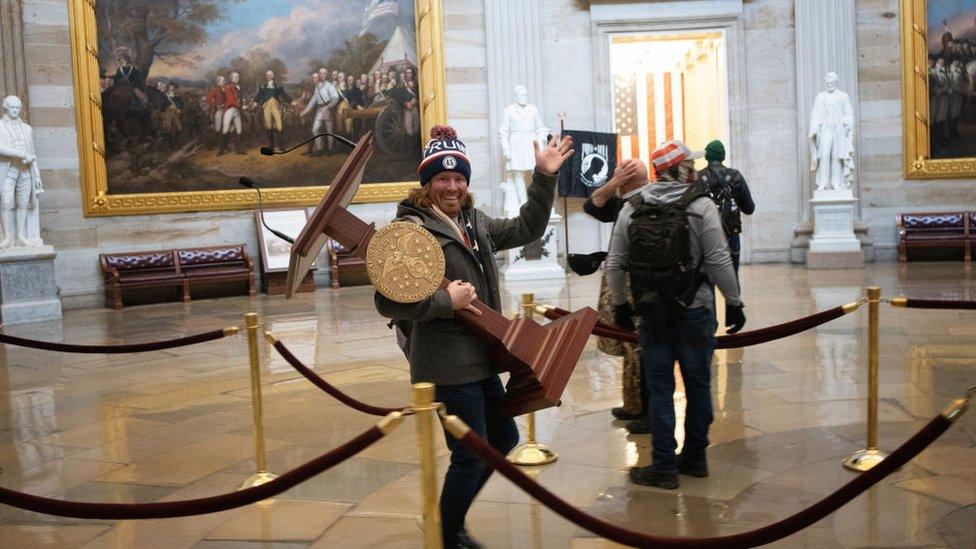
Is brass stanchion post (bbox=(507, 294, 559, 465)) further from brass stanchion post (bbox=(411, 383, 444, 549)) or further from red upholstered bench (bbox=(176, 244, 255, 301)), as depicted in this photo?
red upholstered bench (bbox=(176, 244, 255, 301))

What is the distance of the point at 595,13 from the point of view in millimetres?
16703

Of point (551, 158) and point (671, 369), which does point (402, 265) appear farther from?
point (671, 369)

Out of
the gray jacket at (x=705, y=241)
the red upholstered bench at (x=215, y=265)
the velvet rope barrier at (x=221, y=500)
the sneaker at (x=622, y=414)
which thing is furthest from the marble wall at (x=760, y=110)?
the velvet rope barrier at (x=221, y=500)

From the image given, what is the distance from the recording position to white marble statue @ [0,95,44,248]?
43.1 feet

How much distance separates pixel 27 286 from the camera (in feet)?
44.0

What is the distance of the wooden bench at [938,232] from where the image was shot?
15.7 metres

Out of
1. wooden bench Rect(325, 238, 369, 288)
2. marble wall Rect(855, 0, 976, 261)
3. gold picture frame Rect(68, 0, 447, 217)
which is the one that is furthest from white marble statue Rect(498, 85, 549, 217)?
marble wall Rect(855, 0, 976, 261)

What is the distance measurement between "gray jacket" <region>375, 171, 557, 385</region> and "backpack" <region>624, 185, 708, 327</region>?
0.96 m

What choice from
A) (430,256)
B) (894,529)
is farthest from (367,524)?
(894,529)

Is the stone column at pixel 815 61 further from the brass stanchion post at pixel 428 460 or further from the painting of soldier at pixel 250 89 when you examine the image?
the brass stanchion post at pixel 428 460

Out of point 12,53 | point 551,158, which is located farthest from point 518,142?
point 551,158

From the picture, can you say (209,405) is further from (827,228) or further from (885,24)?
(885,24)

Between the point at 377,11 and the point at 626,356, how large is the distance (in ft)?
39.5

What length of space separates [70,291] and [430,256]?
A: 1336cm
